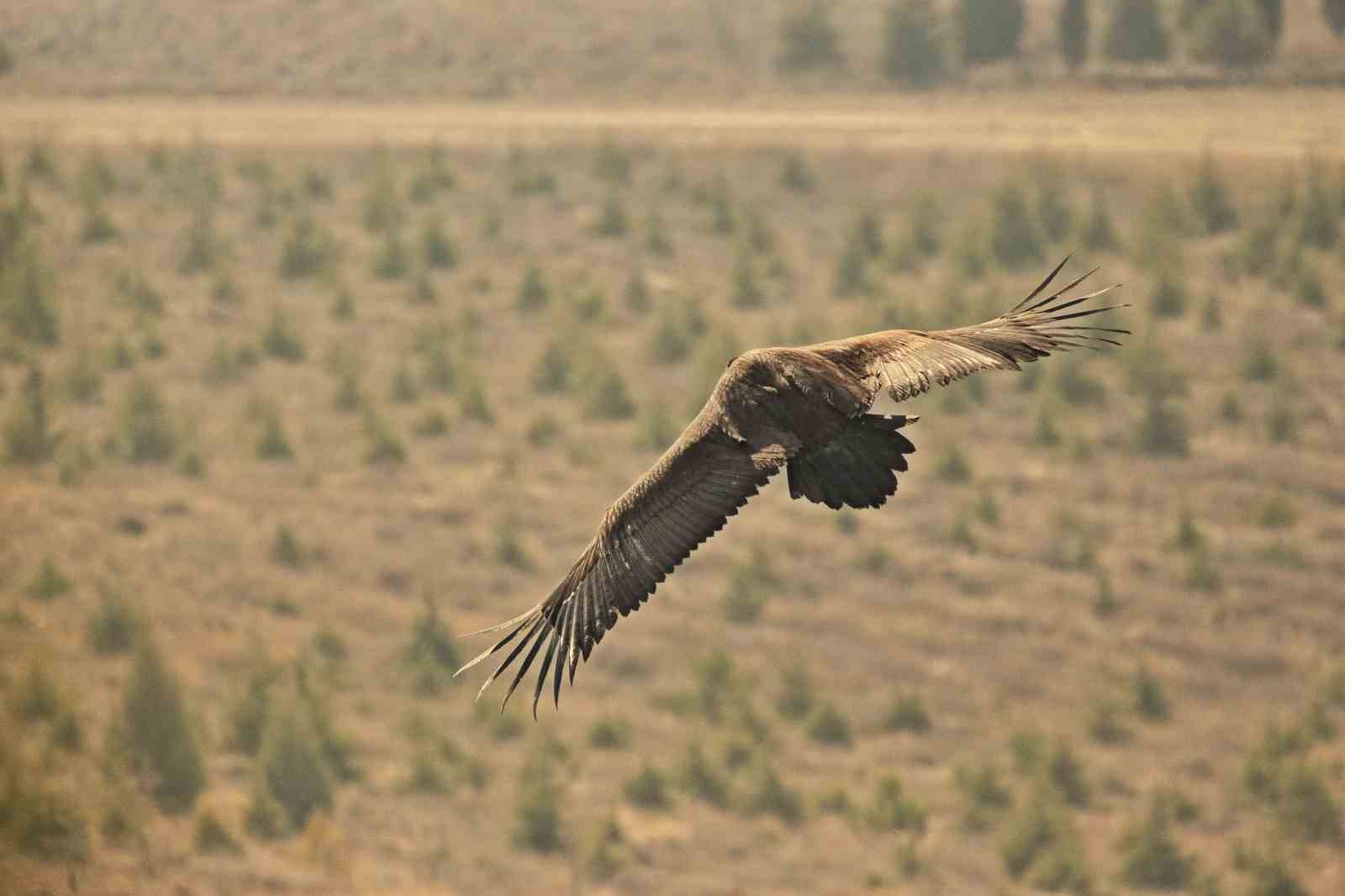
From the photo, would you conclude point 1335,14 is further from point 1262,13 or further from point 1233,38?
point 1233,38

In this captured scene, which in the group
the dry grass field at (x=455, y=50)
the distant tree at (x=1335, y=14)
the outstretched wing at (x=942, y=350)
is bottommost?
the dry grass field at (x=455, y=50)

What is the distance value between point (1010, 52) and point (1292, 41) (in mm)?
6436

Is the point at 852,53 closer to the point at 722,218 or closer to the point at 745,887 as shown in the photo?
the point at 722,218

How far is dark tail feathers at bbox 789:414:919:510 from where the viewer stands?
1194 cm

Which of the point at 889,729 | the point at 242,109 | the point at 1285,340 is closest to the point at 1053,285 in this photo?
the point at 1285,340

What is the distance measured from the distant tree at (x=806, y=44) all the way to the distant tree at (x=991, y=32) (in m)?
3.12

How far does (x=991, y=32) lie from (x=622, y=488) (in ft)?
60.3

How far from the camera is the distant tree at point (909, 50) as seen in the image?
50.8 metres

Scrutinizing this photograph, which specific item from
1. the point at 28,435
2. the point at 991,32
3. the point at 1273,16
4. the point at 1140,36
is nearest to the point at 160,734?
the point at 28,435

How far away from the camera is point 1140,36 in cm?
4869

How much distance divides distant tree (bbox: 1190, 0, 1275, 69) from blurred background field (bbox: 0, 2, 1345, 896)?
641mm

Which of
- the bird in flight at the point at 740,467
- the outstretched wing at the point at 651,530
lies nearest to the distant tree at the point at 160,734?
the outstretched wing at the point at 651,530

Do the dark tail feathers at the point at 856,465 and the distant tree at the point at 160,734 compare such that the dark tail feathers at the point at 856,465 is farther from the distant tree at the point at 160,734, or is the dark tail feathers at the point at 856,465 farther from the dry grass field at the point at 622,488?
the distant tree at the point at 160,734

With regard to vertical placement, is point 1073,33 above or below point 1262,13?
below
